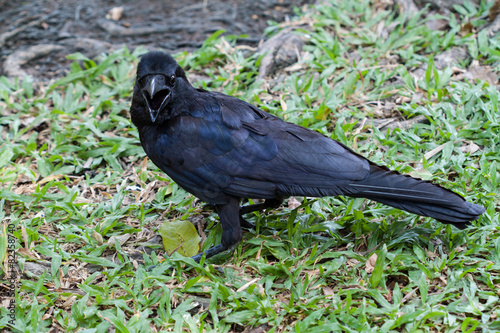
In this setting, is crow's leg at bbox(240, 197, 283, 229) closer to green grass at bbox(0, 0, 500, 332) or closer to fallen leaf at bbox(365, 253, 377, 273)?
green grass at bbox(0, 0, 500, 332)

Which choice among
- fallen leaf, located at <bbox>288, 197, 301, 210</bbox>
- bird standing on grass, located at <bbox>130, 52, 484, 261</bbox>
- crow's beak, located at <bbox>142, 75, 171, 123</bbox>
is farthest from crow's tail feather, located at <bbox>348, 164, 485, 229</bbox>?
crow's beak, located at <bbox>142, 75, 171, 123</bbox>

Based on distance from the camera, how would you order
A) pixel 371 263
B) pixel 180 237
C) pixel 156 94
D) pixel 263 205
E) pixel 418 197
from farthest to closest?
pixel 263 205, pixel 180 237, pixel 156 94, pixel 371 263, pixel 418 197

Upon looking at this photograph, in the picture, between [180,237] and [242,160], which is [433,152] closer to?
[242,160]

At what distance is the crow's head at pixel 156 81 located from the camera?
3.63 m

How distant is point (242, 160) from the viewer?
11.6 ft

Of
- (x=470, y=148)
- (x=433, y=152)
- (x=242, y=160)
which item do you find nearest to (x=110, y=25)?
(x=242, y=160)

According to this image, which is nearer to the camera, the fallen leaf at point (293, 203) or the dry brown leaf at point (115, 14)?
the fallen leaf at point (293, 203)

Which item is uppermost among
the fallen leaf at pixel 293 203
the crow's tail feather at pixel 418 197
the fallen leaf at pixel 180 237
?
the crow's tail feather at pixel 418 197

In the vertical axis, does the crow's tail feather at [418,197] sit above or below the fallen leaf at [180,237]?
above

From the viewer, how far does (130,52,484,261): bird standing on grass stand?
332cm

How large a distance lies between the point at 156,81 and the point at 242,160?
0.88 meters

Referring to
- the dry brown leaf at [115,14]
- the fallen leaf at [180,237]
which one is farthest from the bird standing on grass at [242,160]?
the dry brown leaf at [115,14]

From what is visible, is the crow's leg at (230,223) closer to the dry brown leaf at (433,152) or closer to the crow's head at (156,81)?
the crow's head at (156,81)

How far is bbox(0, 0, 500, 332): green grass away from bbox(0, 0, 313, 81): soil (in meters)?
0.53
